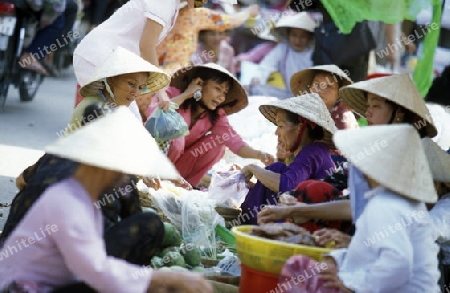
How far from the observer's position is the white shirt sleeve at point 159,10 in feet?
19.4

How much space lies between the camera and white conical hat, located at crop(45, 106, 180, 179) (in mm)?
3250

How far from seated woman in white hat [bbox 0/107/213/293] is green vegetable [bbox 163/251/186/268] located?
999 millimetres

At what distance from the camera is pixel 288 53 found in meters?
9.68

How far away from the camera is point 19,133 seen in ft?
29.9

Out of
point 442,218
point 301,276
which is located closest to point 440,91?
point 442,218

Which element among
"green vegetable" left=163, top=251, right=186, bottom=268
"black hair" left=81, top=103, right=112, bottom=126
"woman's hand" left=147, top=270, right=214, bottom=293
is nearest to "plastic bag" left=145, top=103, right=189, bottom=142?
"black hair" left=81, top=103, right=112, bottom=126

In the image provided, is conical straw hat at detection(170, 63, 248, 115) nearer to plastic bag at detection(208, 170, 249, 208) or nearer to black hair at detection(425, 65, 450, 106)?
plastic bag at detection(208, 170, 249, 208)

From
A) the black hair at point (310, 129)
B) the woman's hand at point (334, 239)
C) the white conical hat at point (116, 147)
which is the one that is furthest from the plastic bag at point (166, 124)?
the white conical hat at point (116, 147)

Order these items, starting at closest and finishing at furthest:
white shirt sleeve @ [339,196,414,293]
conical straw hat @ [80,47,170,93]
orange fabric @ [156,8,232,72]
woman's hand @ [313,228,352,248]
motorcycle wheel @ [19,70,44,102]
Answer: white shirt sleeve @ [339,196,414,293] < woman's hand @ [313,228,352,248] < conical straw hat @ [80,47,170,93] < orange fabric @ [156,8,232,72] < motorcycle wheel @ [19,70,44,102]

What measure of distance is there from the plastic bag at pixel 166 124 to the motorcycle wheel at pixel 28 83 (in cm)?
452

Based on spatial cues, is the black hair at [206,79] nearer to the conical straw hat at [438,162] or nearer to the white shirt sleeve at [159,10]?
the white shirt sleeve at [159,10]

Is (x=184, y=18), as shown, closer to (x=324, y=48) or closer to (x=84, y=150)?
(x=324, y=48)

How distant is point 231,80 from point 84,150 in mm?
3427

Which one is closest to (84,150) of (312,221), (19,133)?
(312,221)
